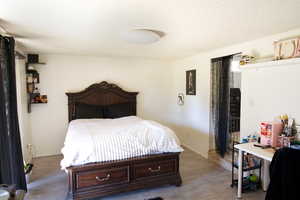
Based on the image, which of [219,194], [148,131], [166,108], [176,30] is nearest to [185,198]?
[219,194]

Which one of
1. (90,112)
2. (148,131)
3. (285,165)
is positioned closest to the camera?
(285,165)

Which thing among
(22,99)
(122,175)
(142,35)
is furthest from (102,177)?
(22,99)

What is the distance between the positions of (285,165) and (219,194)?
118cm

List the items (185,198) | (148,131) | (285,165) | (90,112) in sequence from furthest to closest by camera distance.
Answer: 1. (90,112)
2. (148,131)
3. (185,198)
4. (285,165)

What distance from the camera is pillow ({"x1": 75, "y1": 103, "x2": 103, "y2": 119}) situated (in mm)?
4070

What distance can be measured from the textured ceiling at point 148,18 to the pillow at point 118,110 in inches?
70.7

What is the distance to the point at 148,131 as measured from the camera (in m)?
2.83

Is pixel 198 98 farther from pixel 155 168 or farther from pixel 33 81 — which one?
pixel 33 81

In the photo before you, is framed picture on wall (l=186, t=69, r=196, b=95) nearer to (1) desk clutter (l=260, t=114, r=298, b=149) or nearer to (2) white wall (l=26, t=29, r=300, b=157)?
(2) white wall (l=26, t=29, r=300, b=157)

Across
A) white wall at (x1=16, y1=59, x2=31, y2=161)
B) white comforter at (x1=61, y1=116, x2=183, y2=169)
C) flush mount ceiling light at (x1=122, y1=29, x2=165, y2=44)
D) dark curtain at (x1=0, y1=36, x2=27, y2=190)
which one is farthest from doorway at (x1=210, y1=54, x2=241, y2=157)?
white wall at (x1=16, y1=59, x2=31, y2=161)

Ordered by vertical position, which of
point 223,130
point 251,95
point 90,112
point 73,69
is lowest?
point 223,130

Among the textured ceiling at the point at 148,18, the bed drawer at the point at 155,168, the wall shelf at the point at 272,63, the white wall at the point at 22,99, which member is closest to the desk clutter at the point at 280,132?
the wall shelf at the point at 272,63

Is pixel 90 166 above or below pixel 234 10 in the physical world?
below

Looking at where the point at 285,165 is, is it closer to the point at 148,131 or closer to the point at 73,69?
the point at 148,131
